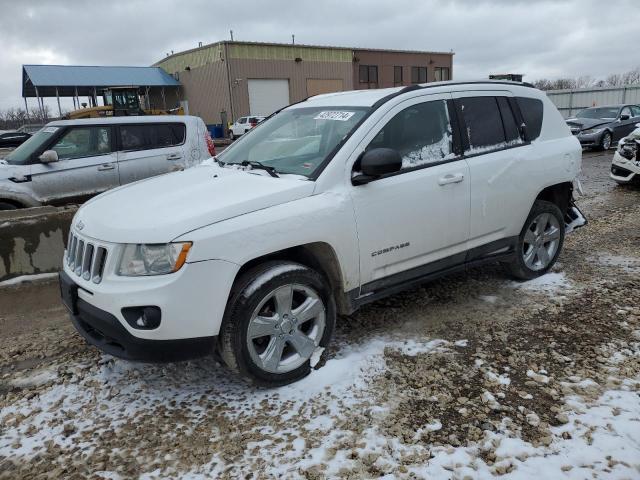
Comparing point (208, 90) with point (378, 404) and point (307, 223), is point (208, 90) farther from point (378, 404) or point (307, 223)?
point (378, 404)

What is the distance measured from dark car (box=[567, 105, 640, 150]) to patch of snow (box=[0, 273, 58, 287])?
52.4ft

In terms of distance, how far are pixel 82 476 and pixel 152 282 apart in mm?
1024

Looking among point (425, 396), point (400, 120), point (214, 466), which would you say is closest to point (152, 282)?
point (214, 466)

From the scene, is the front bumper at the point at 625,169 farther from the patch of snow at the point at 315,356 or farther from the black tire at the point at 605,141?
the patch of snow at the point at 315,356

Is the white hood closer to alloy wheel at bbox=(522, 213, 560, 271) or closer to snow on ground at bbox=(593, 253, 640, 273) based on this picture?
alloy wheel at bbox=(522, 213, 560, 271)

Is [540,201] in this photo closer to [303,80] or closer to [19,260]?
[19,260]

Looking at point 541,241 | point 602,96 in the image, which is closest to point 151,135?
point 541,241

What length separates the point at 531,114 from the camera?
4.69 meters

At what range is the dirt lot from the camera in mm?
2543

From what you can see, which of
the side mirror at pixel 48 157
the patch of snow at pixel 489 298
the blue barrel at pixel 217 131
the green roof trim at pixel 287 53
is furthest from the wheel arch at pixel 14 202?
the green roof trim at pixel 287 53

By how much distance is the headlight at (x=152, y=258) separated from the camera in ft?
8.97

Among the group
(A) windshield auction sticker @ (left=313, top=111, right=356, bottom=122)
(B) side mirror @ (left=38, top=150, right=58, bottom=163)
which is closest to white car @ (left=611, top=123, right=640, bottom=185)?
(A) windshield auction sticker @ (left=313, top=111, right=356, bottom=122)

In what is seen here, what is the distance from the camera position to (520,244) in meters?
4.66

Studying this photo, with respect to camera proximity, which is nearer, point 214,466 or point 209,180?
point 214,466
